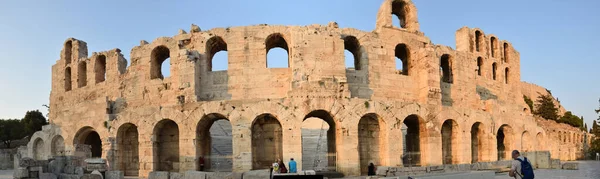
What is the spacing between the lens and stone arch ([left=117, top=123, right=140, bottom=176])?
875 inches

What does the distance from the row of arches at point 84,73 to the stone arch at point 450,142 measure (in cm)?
1874

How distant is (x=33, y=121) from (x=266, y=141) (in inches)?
1454

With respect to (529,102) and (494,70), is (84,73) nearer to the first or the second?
(494,70)

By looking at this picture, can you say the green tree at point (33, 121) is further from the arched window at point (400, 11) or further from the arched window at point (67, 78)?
the arched window at point (400, 11)

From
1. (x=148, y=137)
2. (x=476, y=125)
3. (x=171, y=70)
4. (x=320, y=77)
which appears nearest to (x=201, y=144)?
(x=148, y=137)

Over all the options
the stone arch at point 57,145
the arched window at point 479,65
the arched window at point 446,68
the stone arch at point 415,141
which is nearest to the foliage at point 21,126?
the stone arch at point 57,145

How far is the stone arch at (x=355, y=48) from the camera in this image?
22703mm

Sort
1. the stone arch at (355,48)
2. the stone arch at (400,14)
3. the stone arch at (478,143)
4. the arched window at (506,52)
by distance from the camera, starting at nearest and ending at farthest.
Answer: the stone arch at (355,48) < the stone arch at (400,14) < the stone arch at (478,143) < the arched window at (506,52)

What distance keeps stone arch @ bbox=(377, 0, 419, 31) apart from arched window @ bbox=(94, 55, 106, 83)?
1525cm

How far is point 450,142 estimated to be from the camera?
24219 mm

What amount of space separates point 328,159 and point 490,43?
1578 centimetres

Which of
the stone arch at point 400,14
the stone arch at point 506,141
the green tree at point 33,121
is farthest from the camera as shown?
the green tree at point 33,121

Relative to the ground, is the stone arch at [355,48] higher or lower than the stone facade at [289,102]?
higher

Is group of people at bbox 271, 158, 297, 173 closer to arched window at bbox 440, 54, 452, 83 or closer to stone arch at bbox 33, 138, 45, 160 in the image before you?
arched window at bbox 440, 54, 452, 83
